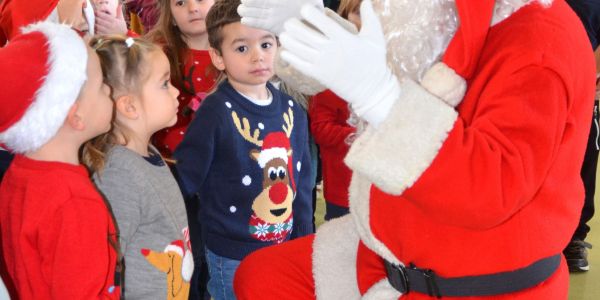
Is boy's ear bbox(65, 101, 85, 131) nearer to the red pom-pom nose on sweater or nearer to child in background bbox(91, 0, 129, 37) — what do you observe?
the red pom-pom nose on sweater

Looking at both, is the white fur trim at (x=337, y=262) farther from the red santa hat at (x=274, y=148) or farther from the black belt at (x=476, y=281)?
the red santa hat at (x=274, y=148)

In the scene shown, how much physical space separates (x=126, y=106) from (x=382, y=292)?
2.31 feet

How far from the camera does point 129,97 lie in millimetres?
1540

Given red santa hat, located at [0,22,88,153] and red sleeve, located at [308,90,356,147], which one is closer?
red santa hat, located at [0,22,88,153]

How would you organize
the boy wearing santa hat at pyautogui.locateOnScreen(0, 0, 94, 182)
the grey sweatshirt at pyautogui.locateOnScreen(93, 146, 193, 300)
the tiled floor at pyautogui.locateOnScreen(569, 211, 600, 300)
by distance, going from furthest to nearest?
the tiled floor at pyautogui.locateOnScreen(569, 211, 600, 300), the boy wearing santa hat at pyautogui.locateOnScreen(0, 0, 94, 182), the grey sweatshirt at pyautogui.locateOnScreen(93, 146, 193, 300)

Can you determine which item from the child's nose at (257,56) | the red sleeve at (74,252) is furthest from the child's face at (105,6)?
the red sleeve at (74,252)

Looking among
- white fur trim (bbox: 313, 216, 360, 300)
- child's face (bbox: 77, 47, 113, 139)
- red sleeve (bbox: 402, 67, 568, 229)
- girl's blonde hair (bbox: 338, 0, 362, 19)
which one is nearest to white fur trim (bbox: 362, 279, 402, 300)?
white fur trim (bbox: 313, 216, 360, 300)

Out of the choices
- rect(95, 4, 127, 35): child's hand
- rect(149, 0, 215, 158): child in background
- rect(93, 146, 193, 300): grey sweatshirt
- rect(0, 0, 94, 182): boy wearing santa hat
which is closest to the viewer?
rect(93, 146, 193, 300): grey sweatshirt

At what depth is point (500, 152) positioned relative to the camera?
1.03 meters

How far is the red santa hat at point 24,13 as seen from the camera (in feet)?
6.49

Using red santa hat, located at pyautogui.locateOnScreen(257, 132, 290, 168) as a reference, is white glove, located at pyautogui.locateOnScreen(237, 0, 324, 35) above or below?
above

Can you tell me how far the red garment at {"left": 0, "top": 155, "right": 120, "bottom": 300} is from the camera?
3.98ft

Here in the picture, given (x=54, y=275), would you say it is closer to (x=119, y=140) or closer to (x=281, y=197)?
(x=119, y=140)

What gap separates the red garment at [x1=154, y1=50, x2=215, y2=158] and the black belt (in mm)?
1143
